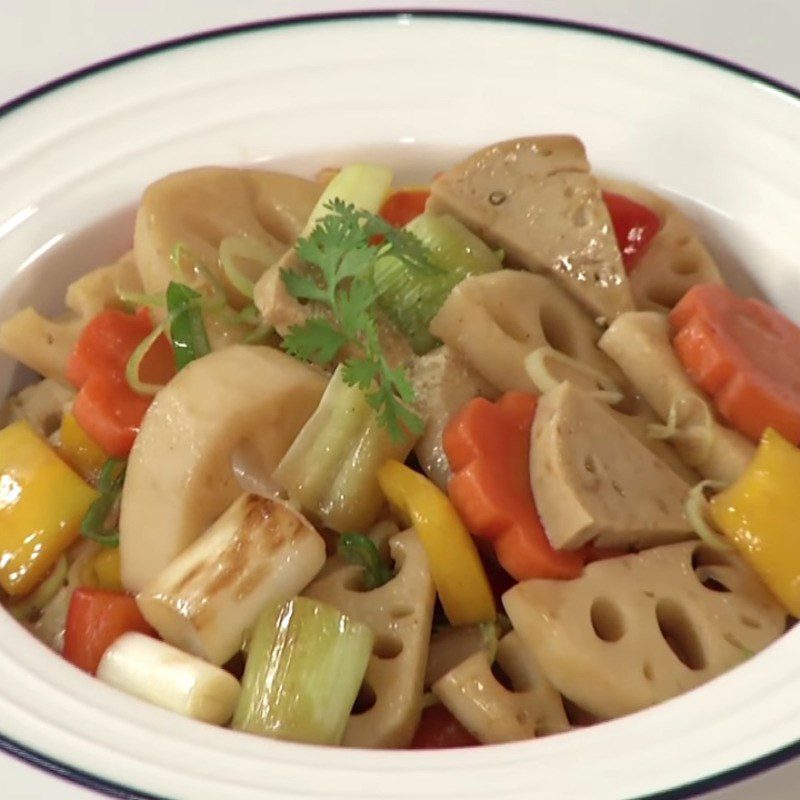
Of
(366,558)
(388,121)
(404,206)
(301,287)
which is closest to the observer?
(366,558)

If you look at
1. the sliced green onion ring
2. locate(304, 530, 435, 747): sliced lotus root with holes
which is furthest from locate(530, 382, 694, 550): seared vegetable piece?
the sliced green onion ring

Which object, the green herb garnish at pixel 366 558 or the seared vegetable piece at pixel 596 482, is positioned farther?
the green herb garnish at pixel 366 558

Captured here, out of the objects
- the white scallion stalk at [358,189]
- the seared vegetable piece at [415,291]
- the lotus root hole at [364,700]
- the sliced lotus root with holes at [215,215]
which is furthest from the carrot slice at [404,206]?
the lotus root hole at [364,700]

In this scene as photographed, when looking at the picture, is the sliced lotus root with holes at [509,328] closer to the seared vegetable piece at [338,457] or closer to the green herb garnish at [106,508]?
the seared vegetable piece at [338,457]

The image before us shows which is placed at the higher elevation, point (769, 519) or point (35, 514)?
point (769, 519)

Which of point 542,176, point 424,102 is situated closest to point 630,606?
point 542,176

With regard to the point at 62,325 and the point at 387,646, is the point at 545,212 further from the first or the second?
the point at 62,325

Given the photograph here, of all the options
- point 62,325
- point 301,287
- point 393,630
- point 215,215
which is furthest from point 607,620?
point 62,325

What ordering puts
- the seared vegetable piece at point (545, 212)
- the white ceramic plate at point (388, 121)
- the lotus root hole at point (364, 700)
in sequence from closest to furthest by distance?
the lotus root hole at point (364, 700), the seared vegetable piece at point (545, 212), the white ceramic plate at point (388, 121)
